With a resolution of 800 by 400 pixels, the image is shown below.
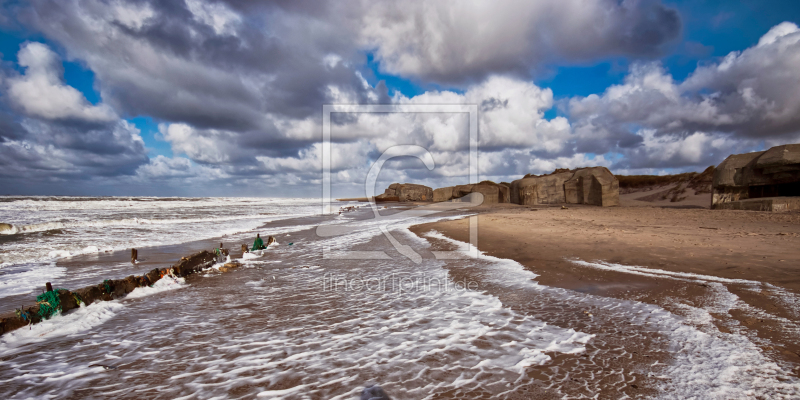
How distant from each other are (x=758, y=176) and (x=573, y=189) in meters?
11.5

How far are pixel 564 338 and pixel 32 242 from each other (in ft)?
59.0

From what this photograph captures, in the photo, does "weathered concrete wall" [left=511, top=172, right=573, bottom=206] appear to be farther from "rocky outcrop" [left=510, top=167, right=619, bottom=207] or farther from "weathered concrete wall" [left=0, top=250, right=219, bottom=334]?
"weathered concrete wall" [left=0, top=250, right=219, bottom=334]

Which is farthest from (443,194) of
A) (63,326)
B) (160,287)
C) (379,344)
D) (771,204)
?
(63,326)

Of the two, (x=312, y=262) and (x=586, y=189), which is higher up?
(x=586, y=189)

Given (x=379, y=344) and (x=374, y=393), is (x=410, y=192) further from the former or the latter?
(x=374, y=393)

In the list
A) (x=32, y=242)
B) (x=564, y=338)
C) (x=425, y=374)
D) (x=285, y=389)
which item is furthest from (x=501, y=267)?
(x=32, y=242)

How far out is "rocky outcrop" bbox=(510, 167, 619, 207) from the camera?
26453 mm

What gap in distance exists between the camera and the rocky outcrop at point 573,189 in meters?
26.5

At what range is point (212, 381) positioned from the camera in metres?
3.10

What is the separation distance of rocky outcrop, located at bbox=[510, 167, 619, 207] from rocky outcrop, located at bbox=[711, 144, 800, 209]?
634cm


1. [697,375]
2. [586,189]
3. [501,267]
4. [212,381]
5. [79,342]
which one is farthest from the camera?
[586,189]

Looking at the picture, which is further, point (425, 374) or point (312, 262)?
point (312, 262)

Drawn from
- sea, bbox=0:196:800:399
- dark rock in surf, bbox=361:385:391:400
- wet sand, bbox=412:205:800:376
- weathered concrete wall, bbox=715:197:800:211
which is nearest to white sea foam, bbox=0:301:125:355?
sea, bbox=0:196:800:399

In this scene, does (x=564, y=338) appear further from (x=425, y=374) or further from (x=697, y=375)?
(x=425, y=374)
